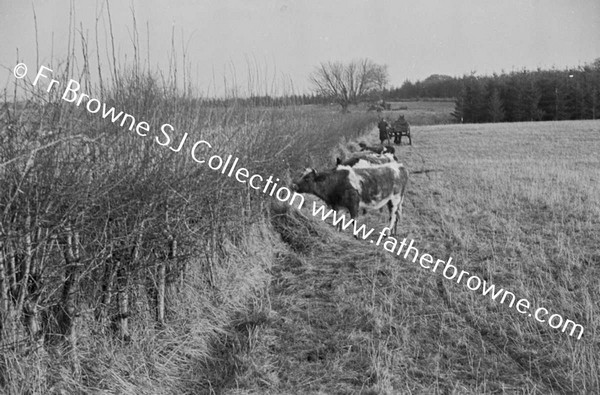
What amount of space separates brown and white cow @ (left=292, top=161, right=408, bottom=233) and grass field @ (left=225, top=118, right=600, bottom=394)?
1.76 feet

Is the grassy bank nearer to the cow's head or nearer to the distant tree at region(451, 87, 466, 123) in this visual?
the cow's head

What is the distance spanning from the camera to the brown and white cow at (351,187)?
273 inches

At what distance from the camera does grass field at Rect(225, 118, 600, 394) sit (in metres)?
3.21

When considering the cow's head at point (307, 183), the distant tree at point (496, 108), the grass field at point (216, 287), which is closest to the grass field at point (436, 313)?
the grass field at point (216, 287)

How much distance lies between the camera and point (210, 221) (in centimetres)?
432

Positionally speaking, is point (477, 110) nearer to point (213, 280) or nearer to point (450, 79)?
point (450, 79)

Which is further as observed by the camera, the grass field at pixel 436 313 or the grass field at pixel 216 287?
the grass field at pixel 436 313

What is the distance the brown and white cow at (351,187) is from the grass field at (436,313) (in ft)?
1.76

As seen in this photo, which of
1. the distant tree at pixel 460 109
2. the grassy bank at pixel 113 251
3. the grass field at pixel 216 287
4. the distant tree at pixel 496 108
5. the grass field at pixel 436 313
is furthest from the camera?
the distant tree at pixel 460 109

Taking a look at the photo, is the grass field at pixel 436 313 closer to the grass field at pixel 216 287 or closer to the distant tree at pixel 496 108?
the grass field at pixel 216 287

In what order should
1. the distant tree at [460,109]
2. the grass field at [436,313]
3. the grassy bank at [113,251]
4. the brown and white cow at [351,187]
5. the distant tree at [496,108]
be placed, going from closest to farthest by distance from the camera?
the grassy bank at [113,251] → the grass field at [436,313] → the brown and white cow at [351,187] → the distant tree at [496,108] → the distant tree at [460,109]

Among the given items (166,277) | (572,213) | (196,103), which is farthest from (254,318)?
(572,213)

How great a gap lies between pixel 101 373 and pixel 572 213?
8178 millimetres

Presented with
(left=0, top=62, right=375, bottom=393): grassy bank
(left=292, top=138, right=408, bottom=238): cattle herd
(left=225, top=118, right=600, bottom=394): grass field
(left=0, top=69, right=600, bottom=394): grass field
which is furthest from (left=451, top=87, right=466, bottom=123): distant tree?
(left=0, top=62, right=375, bottom=393): grassy bank
